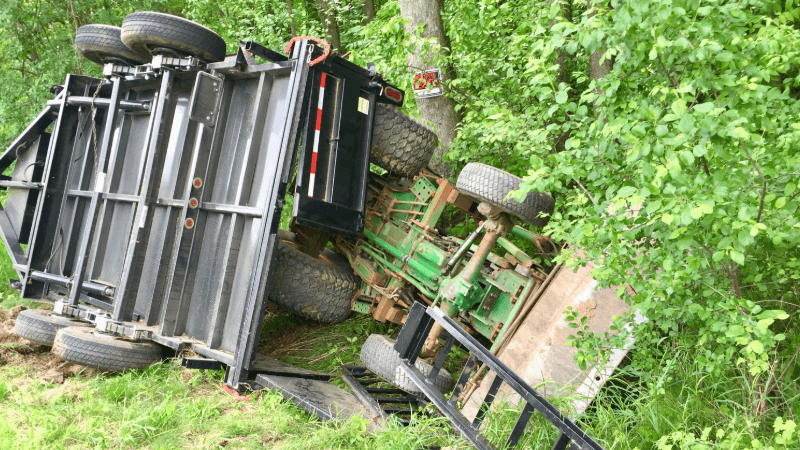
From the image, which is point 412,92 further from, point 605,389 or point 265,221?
point 605,389

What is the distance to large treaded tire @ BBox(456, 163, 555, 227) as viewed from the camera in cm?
436

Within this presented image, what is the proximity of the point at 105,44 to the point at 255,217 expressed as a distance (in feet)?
8.09

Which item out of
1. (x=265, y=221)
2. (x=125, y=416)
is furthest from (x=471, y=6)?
(x=125, y=416)

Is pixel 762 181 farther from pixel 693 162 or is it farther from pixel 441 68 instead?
pixel 441 68

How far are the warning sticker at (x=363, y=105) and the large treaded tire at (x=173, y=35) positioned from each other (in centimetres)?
110

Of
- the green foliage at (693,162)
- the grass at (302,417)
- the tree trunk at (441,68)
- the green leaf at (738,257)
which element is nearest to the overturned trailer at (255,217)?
the grass at (302,417)

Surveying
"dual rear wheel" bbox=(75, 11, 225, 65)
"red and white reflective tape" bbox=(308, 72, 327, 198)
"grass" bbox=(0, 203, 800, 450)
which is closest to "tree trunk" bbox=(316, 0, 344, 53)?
"dual rear wheel" bbox=(75, 11, 225, 65)

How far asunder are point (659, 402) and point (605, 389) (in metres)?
0.32

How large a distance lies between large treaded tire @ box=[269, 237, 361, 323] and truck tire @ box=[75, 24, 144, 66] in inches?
85.2

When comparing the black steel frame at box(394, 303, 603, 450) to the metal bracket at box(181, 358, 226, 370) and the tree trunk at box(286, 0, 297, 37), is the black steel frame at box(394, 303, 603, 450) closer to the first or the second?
the metal bracket at box(181, 358, 226, 370)

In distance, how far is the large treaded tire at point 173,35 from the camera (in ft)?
15.1

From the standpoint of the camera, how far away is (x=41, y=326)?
505 cm

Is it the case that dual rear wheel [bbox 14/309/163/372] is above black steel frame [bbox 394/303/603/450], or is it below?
below

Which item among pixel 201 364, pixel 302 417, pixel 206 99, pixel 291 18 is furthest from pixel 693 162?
pixel 291 18
